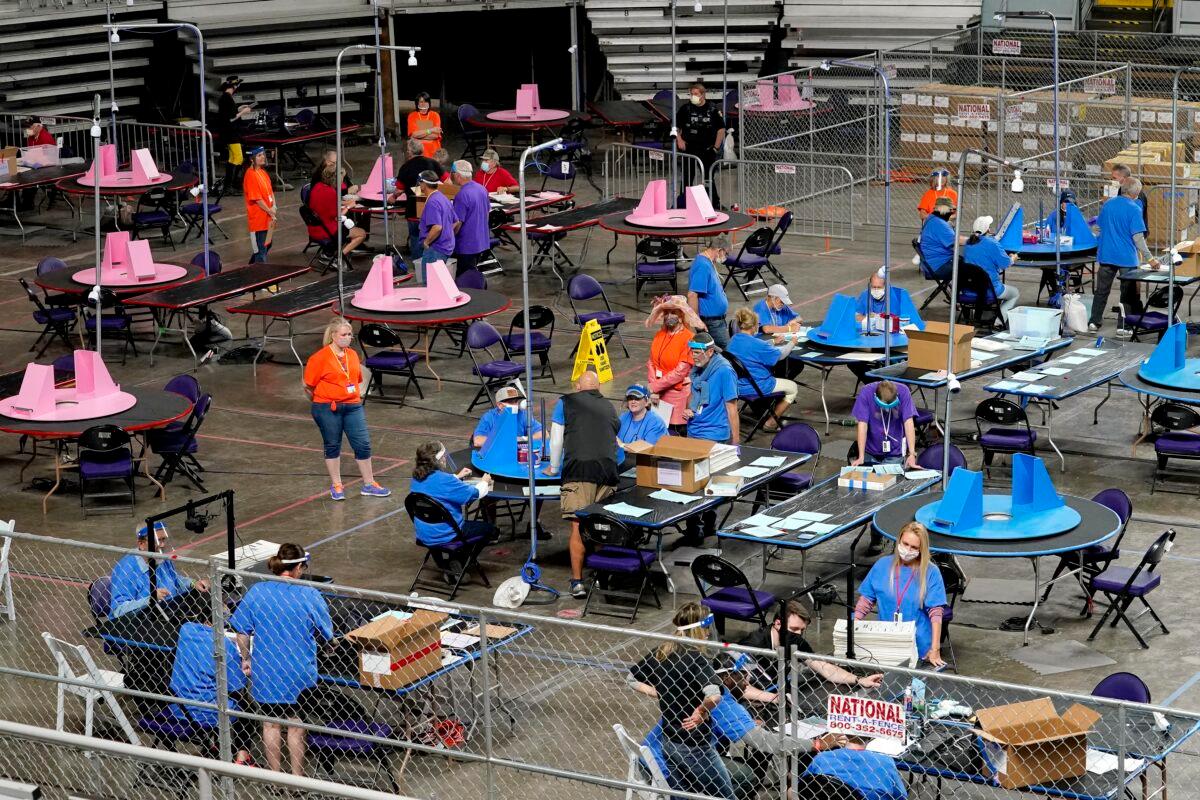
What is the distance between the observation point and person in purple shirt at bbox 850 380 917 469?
15.9m

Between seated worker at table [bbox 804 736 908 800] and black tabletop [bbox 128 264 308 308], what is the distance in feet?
42.5

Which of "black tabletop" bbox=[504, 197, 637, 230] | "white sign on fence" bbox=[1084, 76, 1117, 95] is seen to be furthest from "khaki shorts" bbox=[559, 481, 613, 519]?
"white sign on fence" bbox=[1084, 76, 1117, 95]

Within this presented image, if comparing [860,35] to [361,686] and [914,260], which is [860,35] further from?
[361,686]

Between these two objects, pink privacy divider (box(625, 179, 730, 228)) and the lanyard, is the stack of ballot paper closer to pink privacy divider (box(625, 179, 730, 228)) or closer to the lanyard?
the lanyard

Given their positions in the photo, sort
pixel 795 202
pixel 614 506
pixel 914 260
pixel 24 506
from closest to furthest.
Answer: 1. pixel 614 506
2. pixel 24 506
3. pixel 914 260
4. pixel 795 202

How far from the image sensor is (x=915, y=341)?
17859 mm

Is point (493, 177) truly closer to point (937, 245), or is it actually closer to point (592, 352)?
point (937, 245)

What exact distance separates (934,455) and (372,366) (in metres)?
6.97

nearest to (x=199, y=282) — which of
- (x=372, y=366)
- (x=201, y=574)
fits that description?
(x=372, y=366)

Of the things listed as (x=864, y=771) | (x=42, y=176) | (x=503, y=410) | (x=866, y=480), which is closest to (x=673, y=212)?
(x=503, y=410)

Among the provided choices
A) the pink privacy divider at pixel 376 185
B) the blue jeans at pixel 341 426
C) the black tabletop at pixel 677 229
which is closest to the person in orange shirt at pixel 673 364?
the blue jeans at pixel 341 426

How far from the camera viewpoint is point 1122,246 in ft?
70.1

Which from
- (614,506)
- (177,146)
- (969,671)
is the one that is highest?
(177,146)

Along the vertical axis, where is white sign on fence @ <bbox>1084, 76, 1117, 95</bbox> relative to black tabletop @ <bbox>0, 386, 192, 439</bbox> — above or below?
above
